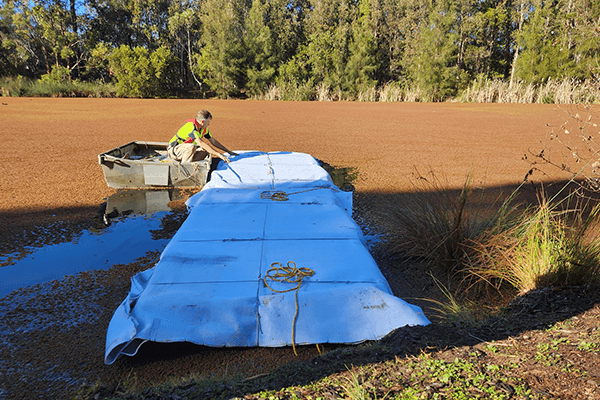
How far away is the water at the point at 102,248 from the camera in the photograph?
368 centimetres

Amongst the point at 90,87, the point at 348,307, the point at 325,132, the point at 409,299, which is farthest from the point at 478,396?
the point at 90,87

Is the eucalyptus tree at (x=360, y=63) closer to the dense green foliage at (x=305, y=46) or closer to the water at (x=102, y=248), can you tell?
the dense green foliage at (x=305, y=46)

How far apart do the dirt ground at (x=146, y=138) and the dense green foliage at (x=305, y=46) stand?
8143mm

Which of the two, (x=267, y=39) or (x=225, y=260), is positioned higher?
(x=267, y=39)

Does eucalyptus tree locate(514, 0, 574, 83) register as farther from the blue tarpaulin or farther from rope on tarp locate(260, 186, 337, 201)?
the blue tarpaulin

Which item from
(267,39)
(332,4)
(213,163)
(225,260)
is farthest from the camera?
Result: (332,4)

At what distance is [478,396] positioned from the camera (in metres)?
1.67

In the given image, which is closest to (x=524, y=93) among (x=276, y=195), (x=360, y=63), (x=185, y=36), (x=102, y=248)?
(x=360, y=63)

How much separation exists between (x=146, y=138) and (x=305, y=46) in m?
20.6

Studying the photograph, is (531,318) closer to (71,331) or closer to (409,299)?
(409,299)

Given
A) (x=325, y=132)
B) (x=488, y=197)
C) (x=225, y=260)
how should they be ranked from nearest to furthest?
(x=225, y=260) < (x=488, y=197) < (x=325, y=132)

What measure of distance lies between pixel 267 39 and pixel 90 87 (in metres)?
11.0

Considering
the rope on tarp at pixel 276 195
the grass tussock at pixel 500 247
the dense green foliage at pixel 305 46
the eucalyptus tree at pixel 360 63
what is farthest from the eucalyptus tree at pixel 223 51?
the grass tussock at pixel 500 247

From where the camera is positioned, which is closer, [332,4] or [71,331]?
[71,331]
